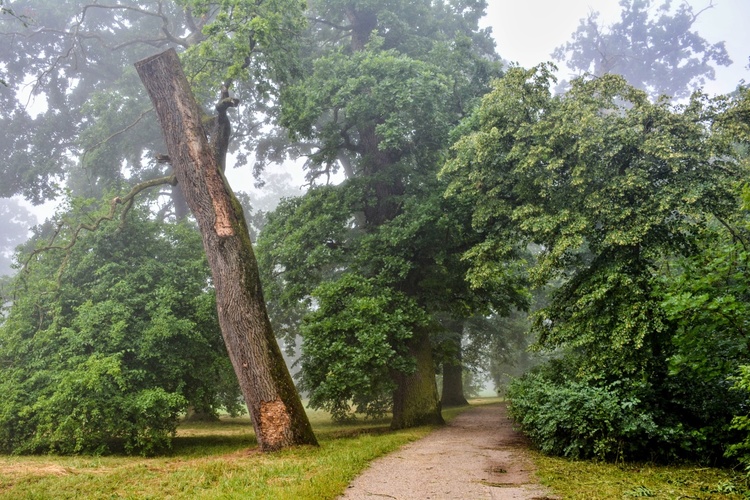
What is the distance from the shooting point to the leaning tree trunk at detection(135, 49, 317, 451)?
9.37 m

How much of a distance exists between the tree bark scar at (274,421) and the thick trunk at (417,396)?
5.36 m

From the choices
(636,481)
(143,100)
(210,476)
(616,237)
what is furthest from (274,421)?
(143,100)

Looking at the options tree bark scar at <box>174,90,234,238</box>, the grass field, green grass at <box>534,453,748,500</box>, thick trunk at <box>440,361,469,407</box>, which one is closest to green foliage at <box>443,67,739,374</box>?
green grass at <box>534,453,748,500</box>

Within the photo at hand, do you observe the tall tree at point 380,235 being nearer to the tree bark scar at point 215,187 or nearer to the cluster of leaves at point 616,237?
the cluster of leaves at point 616,237

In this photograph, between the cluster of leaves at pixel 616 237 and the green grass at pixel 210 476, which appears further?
the cluster of leaves at pixel 616 237

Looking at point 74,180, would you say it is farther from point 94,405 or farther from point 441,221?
point 441,221

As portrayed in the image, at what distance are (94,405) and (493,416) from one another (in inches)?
474

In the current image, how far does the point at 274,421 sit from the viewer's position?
30.5ft

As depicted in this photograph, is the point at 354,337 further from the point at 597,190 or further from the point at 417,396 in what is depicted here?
the point at 597,190

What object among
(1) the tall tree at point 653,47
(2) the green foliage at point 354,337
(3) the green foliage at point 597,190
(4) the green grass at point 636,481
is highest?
(1) the tall tree at point 653,47

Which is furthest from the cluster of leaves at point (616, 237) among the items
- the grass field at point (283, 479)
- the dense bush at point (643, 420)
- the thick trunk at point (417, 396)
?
the thick trunk at point (417, 396)

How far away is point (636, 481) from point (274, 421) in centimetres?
601

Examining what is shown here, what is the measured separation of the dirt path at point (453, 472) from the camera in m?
5.97

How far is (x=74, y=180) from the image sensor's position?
28.7 m
